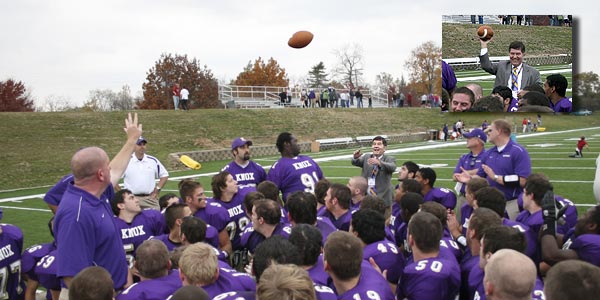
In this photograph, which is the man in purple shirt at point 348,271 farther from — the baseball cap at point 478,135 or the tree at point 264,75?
the tree at point 264,75

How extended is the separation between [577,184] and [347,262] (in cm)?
1161

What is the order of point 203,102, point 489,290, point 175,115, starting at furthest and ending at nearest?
1. point 203,102
2. point 175,115
3. point 489,290

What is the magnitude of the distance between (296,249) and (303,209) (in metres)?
1.30

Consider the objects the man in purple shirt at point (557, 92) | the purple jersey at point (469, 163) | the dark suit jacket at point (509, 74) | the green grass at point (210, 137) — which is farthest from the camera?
the man in purple shirt at point (557, 92)

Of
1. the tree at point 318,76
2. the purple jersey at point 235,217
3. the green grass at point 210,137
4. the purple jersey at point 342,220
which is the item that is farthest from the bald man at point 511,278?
the tree at point 318,76

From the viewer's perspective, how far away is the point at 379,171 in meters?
8.21

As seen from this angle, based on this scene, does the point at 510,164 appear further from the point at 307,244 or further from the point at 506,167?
the point at 307,244

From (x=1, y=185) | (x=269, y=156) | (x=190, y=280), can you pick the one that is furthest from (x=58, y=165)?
(x=190, y=280)

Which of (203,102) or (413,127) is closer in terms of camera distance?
(413,127)

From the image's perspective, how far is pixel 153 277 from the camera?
3.60 m

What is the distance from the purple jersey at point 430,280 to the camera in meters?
3.65

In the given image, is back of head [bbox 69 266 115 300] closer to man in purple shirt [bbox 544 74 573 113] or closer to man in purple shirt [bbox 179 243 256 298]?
man in purple shirt [bbox 179 243 256 298]

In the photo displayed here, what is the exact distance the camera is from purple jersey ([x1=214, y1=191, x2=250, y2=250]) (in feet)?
20.1

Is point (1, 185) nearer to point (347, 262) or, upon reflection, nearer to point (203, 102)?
point (347, 262)
